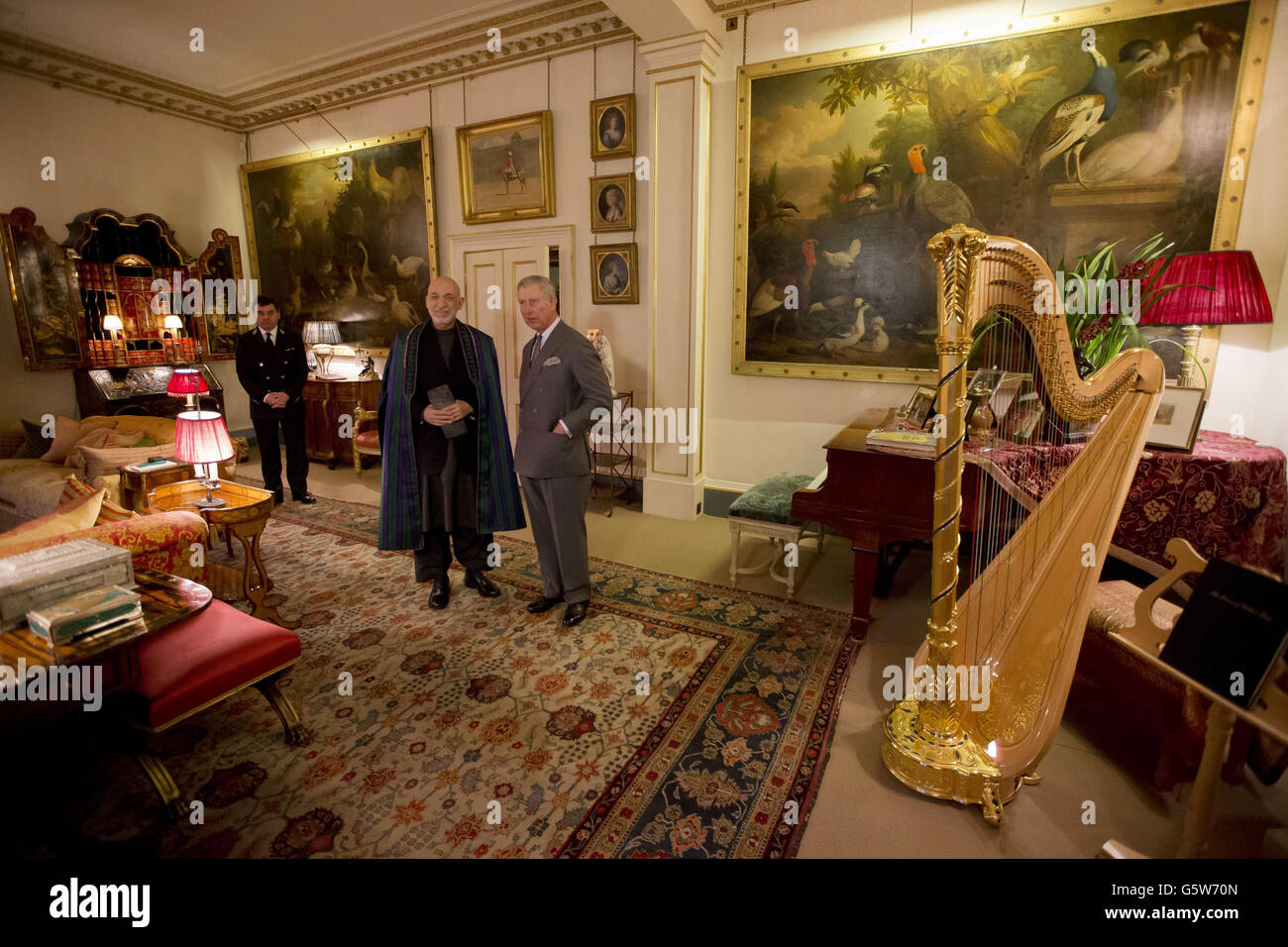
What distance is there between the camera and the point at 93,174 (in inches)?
264

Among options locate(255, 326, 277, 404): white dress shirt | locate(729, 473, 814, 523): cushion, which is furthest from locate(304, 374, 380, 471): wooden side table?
locate(729, 473, 814, 523): cushion

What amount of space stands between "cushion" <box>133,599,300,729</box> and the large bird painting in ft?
12.6

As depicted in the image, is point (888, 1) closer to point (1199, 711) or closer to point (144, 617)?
point (1199, 711)

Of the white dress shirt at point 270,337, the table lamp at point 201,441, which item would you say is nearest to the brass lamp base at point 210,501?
Result: the table lamp at point 201,441

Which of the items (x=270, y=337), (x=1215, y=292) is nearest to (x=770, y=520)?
(x=1215, y=292)

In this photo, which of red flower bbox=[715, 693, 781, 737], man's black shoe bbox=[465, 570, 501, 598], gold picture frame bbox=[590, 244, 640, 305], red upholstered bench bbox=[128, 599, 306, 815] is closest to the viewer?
red upholstered bench bbox=[128, 599, 306, 815]

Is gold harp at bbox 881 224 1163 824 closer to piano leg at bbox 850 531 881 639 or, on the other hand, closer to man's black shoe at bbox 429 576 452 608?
piano leg at bbox 850 531 881 639

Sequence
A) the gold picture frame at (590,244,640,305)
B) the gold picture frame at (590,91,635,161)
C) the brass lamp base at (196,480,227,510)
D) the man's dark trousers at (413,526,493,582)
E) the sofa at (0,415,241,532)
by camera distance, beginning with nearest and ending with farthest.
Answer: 1. the brass lamp base at (196,480,227,510)
2. the man's dark trousers at (413,526,493,582)
3. the sofa at (0,415,241,532)
4. the gold picture frame at (590,91,635,161)
5. the gold picture frame at (590,244,640,305)

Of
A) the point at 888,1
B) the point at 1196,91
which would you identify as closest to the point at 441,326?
the point at 888,1

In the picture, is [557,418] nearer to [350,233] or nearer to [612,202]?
[612,202]

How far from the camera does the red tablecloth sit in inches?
93.6

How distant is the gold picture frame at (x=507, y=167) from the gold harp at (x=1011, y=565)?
4822mm

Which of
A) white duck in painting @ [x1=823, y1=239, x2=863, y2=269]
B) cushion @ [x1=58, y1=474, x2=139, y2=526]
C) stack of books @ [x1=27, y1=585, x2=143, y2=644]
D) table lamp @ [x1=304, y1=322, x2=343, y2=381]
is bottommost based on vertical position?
stack of books @ [x1=27, y1=585, x2=143, y2=644]
